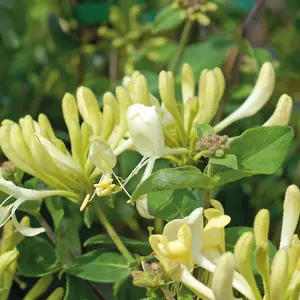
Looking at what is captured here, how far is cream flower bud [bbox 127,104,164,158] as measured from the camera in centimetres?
80

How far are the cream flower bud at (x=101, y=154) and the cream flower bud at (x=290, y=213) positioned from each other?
0.22 m

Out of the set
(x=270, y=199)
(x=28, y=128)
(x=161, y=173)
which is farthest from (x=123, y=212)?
(x=161, y=173)

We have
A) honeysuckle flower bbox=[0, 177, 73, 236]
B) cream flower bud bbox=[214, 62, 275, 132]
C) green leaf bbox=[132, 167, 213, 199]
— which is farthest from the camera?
cream flower bud bbox=[214, 62, 275, 132]

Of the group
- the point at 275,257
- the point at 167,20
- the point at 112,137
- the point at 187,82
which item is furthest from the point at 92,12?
the point at 275,257

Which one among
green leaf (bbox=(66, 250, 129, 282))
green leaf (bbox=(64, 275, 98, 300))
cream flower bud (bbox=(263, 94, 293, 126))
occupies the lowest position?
green leaf (bbox=(64, 275, 98, 300))

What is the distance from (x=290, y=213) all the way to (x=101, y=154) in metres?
0.24

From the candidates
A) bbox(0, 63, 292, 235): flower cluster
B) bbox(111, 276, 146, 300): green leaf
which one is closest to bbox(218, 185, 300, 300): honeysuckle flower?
bbox(0, 63, 292, 235): flower cluster

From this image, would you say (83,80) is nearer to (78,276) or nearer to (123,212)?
(123,212)

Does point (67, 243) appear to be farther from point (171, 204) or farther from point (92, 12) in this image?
point (92, 12)

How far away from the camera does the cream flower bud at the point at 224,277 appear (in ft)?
2.05

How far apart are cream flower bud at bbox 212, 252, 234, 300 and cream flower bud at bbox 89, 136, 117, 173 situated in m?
0.24

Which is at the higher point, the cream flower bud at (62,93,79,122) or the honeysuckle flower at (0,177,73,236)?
the cream flower bud at (62,93,79,122)

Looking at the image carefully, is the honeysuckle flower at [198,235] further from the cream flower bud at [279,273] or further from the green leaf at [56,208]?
the green leaf at [56,208]

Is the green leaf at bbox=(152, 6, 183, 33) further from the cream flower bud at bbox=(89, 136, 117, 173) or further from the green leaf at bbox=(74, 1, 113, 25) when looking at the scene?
the cream flower bud at bbox=(89, 136, 117, 173)
